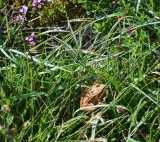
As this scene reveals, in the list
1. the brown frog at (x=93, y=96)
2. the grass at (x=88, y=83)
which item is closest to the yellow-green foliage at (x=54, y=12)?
the grass at (x=88, y=83)

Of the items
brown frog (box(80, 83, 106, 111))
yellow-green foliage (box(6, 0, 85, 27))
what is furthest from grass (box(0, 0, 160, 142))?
yellow-green foliage (box(6, 0, 85, 27))

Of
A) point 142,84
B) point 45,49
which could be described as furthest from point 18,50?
point 142,84

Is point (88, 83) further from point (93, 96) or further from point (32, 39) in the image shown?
point (32, 39)

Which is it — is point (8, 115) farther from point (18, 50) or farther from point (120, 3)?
point (120, 3)

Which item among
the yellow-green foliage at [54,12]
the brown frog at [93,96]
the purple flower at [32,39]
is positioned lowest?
the brown frog at [93,96]

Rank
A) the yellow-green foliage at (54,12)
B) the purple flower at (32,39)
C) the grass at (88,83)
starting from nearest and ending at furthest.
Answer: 1. the grass at (88,83)
2. the purple flower at (32,39)
3. the yellow-green foliage at (54,12)

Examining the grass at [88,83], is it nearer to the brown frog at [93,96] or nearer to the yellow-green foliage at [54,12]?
the brown frog at [93,96]
